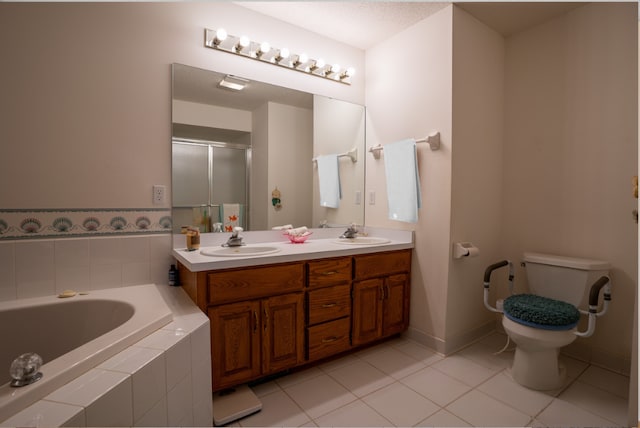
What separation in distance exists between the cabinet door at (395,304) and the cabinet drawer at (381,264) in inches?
2.4

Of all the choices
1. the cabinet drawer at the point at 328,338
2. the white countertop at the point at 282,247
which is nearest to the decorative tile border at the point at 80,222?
the white countertop at the point at 282,247

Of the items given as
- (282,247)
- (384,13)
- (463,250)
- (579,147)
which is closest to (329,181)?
(282,247)

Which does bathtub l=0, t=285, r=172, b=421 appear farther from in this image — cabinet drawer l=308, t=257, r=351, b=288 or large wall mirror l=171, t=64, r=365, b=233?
cabinet drawer l=308, t=257, r=351, b=288

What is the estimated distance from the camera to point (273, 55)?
2.23 meters

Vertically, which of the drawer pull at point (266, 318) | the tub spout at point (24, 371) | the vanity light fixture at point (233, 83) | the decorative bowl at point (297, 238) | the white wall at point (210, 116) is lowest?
the drawer pull at point (266, 318)

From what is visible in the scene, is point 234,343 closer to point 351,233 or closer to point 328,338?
point 328,338

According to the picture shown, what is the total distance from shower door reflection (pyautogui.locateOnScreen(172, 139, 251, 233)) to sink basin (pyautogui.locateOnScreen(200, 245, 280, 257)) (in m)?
0.17

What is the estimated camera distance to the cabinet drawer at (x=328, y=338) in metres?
1.88

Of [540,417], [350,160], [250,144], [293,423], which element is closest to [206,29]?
[250,144]

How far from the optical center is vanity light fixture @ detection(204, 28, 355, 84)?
200 centimetres

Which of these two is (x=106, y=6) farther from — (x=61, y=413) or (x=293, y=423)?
(x=293, y=423)

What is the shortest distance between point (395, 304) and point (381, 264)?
335mm

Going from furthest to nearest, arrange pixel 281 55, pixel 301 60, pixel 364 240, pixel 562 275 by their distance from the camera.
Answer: pixel 364 240, pixel 301 60, pixel 281 55, pixel 562 275

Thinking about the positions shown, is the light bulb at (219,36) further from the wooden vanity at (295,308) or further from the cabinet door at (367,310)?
the cabinet door at (367,310)
